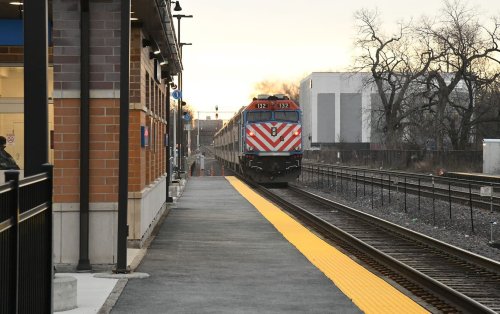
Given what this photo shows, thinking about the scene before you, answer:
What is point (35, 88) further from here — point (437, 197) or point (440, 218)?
point (437, 197)

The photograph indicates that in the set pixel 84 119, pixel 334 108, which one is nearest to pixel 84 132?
pixel 84 119

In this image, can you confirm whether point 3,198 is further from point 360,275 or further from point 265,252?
point 265,252

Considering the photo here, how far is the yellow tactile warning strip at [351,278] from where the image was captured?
8172 millimetres

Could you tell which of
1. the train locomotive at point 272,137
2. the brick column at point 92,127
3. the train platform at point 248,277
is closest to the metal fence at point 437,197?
the train locomotive at point 272,137

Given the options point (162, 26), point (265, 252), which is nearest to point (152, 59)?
point (162, 26)

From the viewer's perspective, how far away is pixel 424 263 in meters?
12.7

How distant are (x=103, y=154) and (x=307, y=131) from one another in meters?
108

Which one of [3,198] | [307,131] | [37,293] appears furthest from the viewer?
[307,131]

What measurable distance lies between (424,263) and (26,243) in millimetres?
9090

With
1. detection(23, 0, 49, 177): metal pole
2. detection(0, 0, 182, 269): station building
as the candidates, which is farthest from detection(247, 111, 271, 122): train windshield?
detection(23, 0, 49, 177): metal pole

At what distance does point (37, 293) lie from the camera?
521cm

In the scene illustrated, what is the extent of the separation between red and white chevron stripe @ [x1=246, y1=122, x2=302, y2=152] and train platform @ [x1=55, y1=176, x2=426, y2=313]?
17.4 metres

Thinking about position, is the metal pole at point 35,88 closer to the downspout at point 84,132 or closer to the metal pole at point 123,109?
the metal pole at point 123,109

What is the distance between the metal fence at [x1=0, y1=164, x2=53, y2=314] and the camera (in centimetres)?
408
